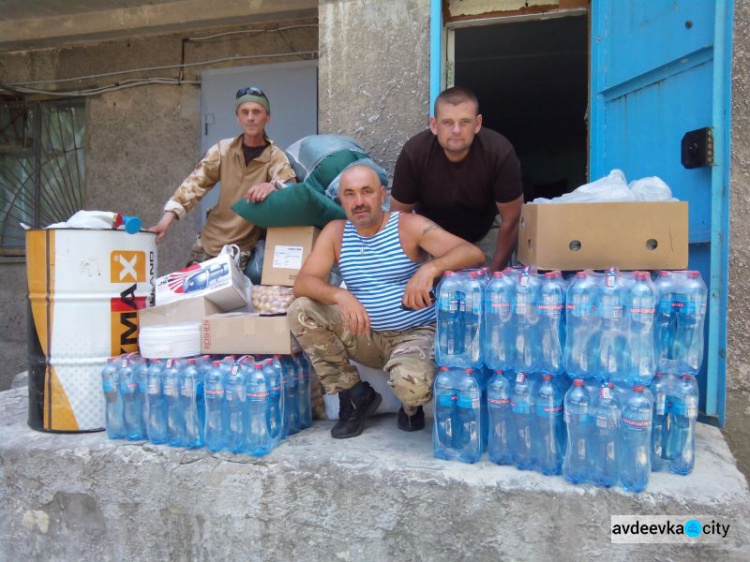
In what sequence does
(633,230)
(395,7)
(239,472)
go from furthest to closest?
(395,7) → (239,472) → (633,230)

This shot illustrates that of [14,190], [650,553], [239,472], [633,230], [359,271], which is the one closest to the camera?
[650,553]

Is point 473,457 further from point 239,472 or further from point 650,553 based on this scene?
point 239,472

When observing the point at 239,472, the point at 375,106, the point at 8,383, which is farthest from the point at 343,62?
the point at 8,383

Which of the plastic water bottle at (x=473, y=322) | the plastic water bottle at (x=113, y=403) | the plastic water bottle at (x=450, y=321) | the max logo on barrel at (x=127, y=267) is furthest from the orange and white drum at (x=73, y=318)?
the plastic water bottle at (x=473, y=322)

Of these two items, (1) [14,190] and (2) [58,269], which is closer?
(2) [58,269]

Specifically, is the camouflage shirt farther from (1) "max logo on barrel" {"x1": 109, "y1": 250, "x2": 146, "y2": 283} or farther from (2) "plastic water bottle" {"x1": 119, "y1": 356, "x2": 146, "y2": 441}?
(2) "plastic water bottle" {"x1": 119, "y1": 356, "x2": 146, "y2": 441}

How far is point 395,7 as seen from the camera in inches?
157

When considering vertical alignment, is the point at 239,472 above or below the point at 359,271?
below

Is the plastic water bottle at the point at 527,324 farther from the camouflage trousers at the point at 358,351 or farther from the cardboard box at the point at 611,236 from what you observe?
the camouflage trousers at the point at 358,351

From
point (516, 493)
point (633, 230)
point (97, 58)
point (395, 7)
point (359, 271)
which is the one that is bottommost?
point (516, 493)

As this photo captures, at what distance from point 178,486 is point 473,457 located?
4.46 ft

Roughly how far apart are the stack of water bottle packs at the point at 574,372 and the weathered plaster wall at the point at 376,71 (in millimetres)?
1782

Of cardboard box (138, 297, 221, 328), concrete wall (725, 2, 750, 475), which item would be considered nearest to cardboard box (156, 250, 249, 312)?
cardboard box (138, 297, 221, 328)

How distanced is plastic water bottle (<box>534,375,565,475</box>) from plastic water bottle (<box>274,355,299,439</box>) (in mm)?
1241
